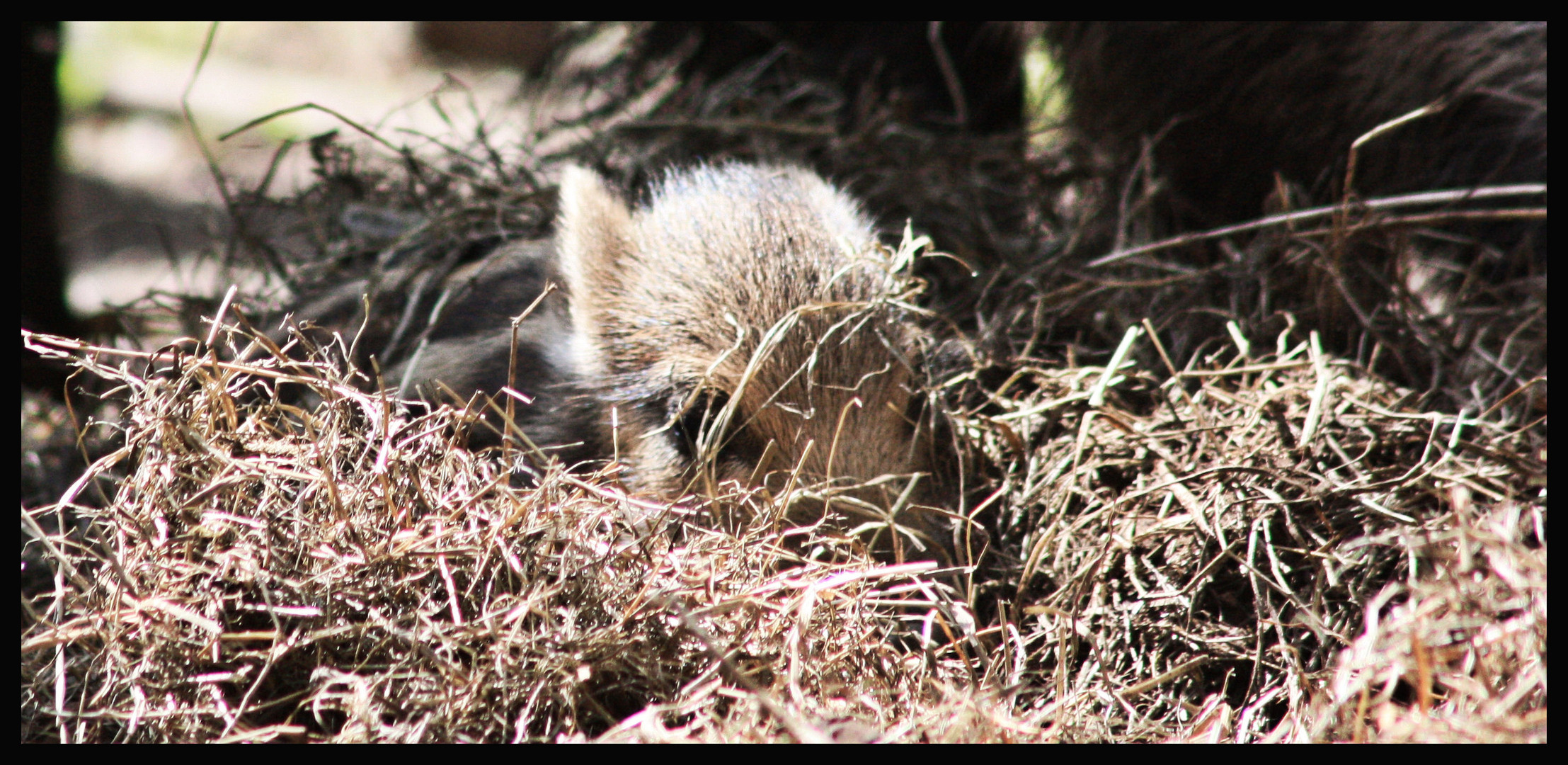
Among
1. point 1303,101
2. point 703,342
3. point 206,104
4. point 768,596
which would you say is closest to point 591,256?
point 703,342

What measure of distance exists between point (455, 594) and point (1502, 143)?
2.49 meters

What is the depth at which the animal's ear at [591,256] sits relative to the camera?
2225mm

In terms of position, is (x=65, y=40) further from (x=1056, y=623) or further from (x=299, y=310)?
(x=1056, y=623)

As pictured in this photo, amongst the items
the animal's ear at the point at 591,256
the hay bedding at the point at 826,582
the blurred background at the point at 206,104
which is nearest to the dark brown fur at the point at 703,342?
the animal's ear at the point at 591,256

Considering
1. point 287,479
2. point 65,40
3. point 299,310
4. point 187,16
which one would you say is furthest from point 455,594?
point 65,40

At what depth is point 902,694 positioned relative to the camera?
1.61m

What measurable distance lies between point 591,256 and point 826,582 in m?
0.93

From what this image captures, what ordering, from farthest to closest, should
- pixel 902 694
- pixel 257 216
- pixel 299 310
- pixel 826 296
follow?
pixel 257 216, pixel 299 310, pixel 826 296, pixel 902 694

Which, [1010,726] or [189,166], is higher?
[189,166]

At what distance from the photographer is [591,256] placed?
2.26 metres

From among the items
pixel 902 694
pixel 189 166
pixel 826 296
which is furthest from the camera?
pixel 189 166

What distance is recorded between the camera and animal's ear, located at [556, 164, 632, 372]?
2.22 m

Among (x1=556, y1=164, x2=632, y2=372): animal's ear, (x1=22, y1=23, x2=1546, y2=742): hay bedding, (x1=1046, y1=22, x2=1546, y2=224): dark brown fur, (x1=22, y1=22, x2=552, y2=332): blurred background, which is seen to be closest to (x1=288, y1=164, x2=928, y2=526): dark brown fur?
(x1=556, y1=164, x2=632, y2=372): animal's ear

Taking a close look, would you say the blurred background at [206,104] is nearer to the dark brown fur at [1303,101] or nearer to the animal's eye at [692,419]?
the animal's eye at [692,419]
